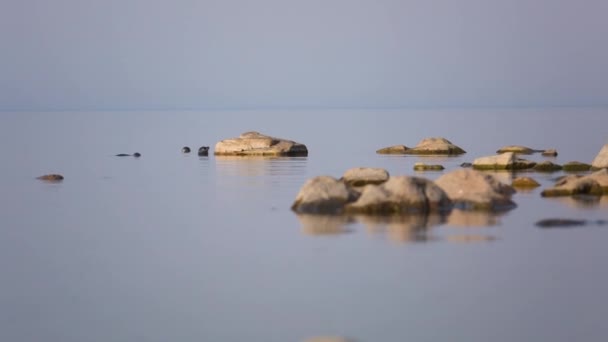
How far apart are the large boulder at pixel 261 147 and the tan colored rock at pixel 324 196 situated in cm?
2982

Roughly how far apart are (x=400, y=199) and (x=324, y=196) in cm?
228

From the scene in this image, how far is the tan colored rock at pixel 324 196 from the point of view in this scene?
3453cm

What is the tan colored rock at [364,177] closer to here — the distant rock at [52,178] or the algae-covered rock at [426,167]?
the algae-covered rock at [426,167]

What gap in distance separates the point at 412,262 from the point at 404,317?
5.28 m

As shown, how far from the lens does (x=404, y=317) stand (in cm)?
2119

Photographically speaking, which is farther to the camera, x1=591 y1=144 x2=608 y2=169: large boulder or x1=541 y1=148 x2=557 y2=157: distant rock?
x1=541 y1=148 x2=557 y2=157: distant rock

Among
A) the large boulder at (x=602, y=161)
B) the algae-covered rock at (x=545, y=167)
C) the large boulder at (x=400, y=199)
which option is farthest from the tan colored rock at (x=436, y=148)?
the large boulder at (x=400, y=199)

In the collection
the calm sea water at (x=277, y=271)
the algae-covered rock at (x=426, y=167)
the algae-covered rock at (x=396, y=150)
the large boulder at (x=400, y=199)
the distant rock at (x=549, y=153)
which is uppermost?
the algae-covered rock at (x=396, y=150)

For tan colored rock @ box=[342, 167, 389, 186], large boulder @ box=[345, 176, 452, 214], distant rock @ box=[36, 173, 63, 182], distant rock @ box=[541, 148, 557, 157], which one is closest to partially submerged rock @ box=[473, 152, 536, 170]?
tan colored rock @ box=[342, 167, 389, 186]

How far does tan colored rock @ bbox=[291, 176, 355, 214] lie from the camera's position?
34.5 metres

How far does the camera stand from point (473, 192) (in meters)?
35.5

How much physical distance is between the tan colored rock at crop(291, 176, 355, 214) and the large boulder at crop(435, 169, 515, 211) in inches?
118

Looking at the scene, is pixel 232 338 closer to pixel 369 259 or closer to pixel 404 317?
pixel 404 317

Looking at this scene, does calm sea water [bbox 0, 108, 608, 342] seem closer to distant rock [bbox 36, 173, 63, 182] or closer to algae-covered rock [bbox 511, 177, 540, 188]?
algae-covered rock [bbox 511, 177, 540, 188]
